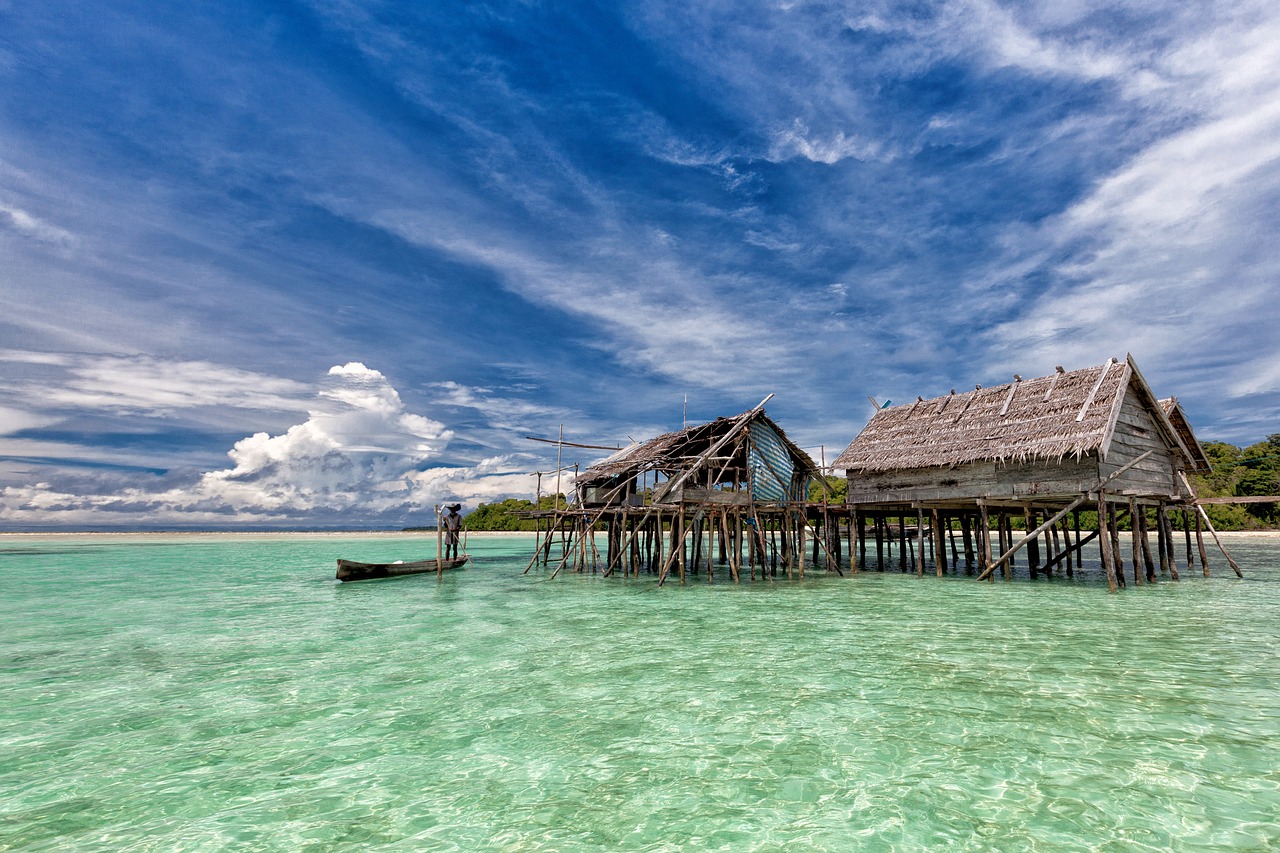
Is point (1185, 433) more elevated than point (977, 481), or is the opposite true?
point (1185, 433)

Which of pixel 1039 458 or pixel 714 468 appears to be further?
pixel 714 468

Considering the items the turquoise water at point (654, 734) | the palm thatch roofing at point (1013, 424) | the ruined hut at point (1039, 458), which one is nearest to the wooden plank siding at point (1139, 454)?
the ruined hut at point (1039, 458)

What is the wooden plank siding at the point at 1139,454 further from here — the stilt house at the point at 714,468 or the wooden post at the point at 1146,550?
the stilt house at the point at 714,468

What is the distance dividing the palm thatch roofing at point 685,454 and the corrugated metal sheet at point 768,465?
30 cm

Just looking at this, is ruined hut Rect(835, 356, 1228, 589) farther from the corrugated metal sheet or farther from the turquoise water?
the turquoise water

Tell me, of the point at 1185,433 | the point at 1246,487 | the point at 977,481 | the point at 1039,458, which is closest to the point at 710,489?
the point at 977,481

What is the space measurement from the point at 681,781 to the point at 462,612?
10.8m

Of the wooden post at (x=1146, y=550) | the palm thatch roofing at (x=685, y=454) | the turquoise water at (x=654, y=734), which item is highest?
the palm thatch roofing at (x=685, y=454)

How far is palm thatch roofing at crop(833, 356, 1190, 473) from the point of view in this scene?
17.6 m

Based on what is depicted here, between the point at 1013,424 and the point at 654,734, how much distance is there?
18.0m

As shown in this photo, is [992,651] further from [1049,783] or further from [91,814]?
[91,814]

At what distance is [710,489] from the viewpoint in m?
20.0

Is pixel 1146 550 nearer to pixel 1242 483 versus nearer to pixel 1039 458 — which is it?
pixel 1039 458

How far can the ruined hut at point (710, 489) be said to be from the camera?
793 inches
